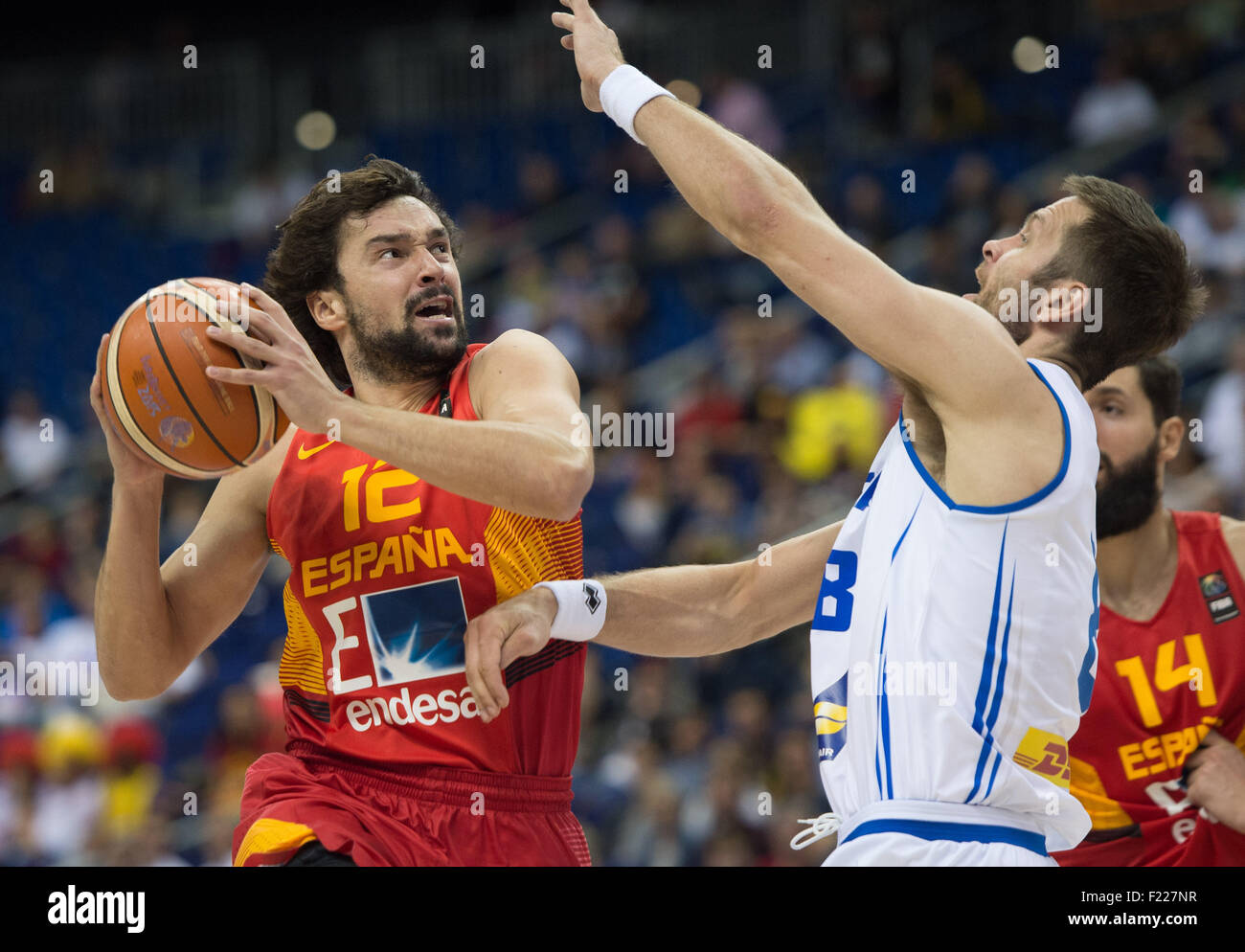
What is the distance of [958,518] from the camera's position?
3227 millimetres

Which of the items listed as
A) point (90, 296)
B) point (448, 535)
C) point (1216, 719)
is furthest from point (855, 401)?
point (90, 296)

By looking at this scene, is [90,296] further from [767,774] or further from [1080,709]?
[1080,709]

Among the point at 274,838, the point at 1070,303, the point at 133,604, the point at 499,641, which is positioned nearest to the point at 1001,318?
the point at 1070,303

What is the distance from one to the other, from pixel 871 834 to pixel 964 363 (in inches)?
41.3

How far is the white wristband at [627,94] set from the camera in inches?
139

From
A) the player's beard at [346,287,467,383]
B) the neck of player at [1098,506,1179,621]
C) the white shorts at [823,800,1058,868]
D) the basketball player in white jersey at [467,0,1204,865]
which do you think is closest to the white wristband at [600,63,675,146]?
the basketball player in white jersey at [467,0,1204,865]

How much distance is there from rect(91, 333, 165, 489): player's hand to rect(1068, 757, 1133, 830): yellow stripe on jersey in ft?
10.0

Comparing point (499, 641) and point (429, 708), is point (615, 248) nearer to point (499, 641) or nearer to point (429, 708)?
point (429, 708)

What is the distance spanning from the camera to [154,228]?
53.8ft

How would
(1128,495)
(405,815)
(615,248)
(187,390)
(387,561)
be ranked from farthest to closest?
(615,248), (1128,495), (387,561), (405,815), (187,390)

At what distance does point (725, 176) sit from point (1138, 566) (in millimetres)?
2504

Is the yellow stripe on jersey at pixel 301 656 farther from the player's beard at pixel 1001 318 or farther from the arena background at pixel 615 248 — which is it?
the arena background at pixel 615 248

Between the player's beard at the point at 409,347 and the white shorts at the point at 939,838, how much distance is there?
193 centimetres

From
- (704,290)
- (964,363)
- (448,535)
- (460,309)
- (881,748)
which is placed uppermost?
(704,290)
